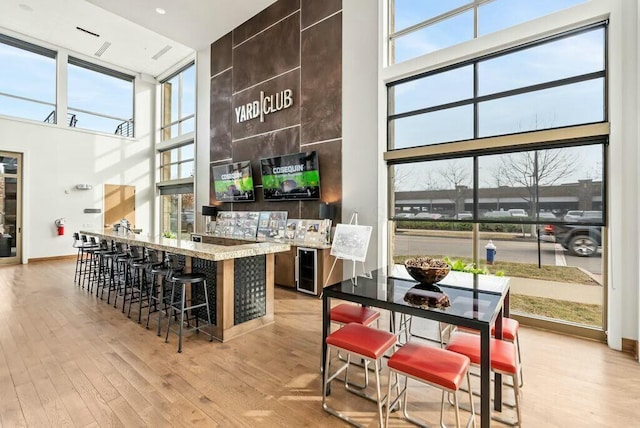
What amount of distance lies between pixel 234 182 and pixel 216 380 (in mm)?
5332

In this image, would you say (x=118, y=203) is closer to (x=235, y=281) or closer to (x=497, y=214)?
(x=235, y=281)

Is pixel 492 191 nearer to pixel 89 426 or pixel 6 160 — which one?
pixel 89 426

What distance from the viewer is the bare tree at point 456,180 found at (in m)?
4.30

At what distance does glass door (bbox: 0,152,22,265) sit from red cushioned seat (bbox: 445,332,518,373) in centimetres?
1068

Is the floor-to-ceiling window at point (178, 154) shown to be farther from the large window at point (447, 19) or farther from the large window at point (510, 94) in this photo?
the large window at point (510, 94)

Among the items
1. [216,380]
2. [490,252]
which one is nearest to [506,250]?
[490,252]

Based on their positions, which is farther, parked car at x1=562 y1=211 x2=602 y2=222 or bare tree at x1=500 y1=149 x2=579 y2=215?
bare tree at x1=500 y1=149 x2=579 y2=215

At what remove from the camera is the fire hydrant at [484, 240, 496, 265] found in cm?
414

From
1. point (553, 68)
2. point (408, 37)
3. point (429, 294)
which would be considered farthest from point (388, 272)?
point (408, 37)

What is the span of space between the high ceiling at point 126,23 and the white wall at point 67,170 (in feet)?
6.57

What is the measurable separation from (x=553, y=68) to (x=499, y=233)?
2107 millimetres

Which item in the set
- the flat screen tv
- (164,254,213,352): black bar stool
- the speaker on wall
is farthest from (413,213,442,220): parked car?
the speaker on wall

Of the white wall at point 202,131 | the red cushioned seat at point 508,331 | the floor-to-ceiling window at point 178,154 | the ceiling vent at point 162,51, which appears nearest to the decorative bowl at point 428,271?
the red cushioned seat at point 508,331

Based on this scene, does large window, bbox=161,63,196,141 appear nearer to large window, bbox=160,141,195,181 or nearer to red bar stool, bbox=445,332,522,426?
large window, bbox=160,141,195,181
